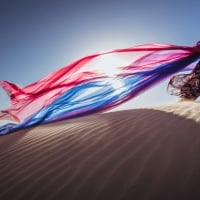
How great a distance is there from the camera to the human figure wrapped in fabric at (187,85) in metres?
6.97

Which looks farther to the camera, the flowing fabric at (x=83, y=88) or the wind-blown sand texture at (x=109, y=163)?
the flowing fabric at (x=83, y=88)

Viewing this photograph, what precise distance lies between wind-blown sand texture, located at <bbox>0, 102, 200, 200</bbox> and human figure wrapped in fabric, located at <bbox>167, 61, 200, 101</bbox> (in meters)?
2.41

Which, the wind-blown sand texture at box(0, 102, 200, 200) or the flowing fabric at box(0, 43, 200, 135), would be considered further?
the flowing fabric at box(0, 43, 200, 135)

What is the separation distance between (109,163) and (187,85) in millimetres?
4768

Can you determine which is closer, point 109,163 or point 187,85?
point 109,163

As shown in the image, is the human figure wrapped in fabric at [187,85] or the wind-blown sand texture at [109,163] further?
the human figure wrapped in fabric at [187,85]

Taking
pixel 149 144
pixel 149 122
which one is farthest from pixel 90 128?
pixel 149 144

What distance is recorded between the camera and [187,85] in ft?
24.0

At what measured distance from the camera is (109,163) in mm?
3160

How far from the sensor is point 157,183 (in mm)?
2613

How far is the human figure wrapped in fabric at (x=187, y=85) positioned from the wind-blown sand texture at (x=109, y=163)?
7.90 feet

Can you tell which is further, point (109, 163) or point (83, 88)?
point (83, 88)

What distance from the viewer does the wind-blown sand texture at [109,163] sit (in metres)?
2.60

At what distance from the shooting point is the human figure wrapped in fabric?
697 cm
